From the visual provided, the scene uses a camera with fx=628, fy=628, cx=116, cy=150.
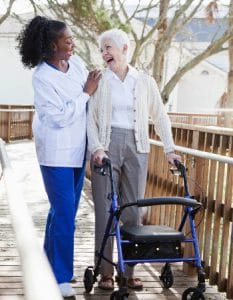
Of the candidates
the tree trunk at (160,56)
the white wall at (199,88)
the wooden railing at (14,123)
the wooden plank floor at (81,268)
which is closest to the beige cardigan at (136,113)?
the wooden plank floor at (81,268)

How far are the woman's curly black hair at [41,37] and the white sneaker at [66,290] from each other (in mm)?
1336

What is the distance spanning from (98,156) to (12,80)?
1405 inches

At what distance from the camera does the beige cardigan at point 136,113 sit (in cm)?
372

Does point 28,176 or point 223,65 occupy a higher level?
point 223,65

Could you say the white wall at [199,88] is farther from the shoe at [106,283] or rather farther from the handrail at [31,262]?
the handrail at [31,262]

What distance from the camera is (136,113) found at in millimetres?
3801

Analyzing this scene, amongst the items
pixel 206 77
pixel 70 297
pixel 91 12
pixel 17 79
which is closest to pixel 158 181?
pixel 70 297

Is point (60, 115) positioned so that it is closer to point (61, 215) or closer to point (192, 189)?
point (61, 215)

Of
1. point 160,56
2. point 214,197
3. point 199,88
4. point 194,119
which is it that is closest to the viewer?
point 214,197

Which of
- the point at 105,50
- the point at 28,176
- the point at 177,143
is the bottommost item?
the point at 28,176

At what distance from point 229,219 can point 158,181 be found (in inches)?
68.9

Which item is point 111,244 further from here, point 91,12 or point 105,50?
point 91,12

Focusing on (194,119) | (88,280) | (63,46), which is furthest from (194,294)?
(194,119)

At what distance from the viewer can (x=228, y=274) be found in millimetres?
4020
